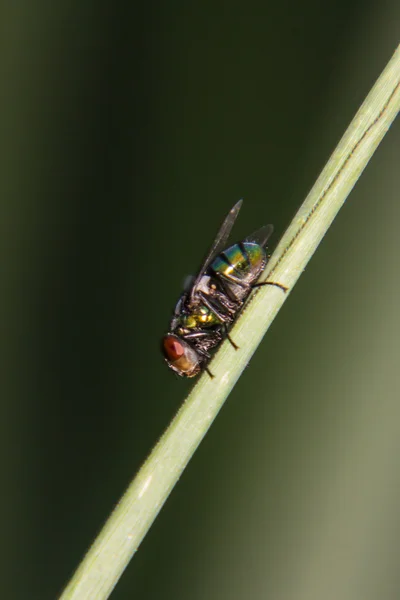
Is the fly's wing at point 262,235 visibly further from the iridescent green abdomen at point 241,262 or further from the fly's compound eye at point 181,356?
the fly's compound eye at point 181,356

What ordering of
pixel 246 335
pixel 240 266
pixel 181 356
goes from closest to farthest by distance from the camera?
pixel 246 335, pixel 181 356, pixel 240 266

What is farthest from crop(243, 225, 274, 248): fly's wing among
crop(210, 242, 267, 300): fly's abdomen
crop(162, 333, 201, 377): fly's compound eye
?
crop(162, 333, 201, 377): fly's compound eye

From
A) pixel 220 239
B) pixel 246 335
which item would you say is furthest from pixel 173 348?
pixel 246 335

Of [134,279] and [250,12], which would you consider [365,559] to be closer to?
[134,279]

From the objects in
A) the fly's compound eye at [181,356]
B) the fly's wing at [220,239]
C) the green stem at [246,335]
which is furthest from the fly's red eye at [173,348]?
the green stem at [246,335]

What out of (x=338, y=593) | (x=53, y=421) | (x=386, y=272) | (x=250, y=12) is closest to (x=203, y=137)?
(x=250, y=12)

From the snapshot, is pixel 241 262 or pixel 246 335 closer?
pixel 246 335

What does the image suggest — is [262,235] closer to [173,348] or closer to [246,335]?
[173,348]

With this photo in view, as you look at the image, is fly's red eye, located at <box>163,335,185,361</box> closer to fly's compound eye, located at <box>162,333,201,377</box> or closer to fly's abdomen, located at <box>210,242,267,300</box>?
fly's compound eye, located at <box>162,333,201,377</box>
